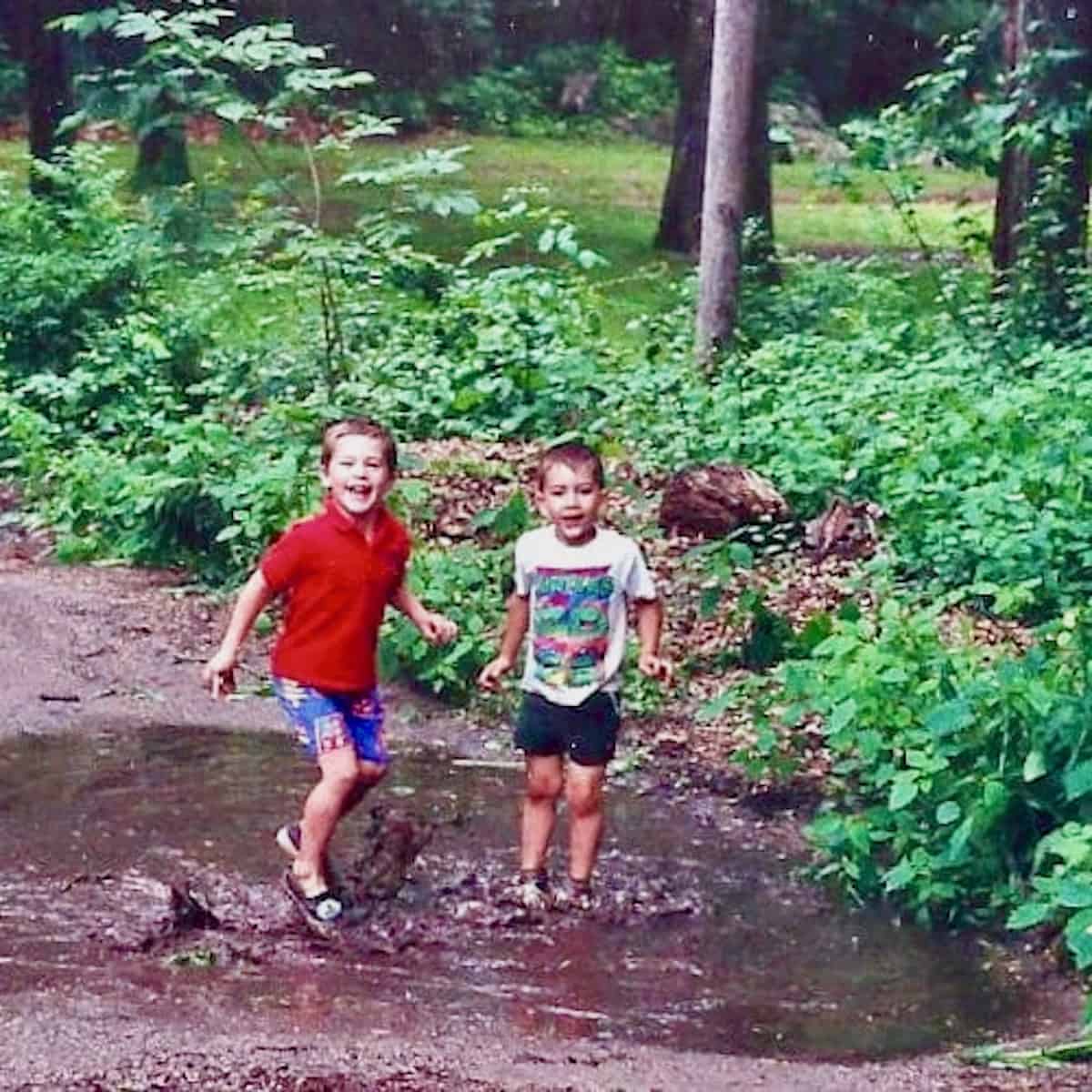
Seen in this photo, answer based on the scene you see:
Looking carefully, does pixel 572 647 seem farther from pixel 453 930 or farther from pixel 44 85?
pixel 44 85

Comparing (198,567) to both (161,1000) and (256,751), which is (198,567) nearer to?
(256,751)

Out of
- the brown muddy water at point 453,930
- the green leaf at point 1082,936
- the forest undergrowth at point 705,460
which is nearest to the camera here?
the green leaf at point 1082,936

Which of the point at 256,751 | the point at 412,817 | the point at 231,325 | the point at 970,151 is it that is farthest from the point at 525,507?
the point at 231,325

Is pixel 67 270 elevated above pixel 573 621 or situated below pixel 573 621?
below

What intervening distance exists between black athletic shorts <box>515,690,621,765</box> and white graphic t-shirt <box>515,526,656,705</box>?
0.03 m

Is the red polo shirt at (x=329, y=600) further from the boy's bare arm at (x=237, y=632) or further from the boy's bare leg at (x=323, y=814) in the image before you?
the boy's bare leg at (x=323, y=814)

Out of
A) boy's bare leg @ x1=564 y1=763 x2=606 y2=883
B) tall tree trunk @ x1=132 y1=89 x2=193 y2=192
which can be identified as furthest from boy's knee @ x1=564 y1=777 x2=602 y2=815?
tall tree trunk @ x1=132 y1=89 x2=193 y2=192

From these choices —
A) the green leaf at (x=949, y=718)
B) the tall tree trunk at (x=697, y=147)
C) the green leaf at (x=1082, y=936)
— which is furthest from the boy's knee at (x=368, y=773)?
the tall tree trunk at (x=697, y=147)

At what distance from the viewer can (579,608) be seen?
6.49m

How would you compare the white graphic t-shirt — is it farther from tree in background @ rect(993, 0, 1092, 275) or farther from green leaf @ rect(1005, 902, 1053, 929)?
tree in background @ rect(993, 0, 1092, 275)

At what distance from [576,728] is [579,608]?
37cm

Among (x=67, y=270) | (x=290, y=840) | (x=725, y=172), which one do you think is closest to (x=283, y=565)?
(x=290, y=840)

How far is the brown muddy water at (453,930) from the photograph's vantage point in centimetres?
552

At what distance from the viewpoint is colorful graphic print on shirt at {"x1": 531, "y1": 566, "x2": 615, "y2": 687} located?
6496 millimetres
